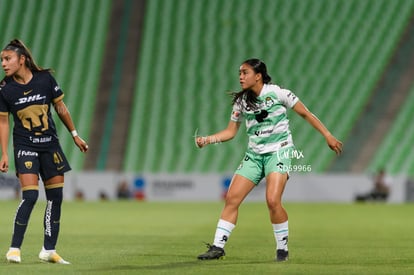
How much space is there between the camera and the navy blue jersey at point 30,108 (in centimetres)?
962

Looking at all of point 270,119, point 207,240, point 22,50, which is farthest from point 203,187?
point 22,50

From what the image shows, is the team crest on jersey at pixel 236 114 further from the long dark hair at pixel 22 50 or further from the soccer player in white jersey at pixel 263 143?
the long dark hair at pixel 22 50

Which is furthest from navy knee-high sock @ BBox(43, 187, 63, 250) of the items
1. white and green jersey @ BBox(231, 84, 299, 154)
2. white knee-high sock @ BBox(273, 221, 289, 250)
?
white knee-high sock @ BBox(273, 221, 289, 250)

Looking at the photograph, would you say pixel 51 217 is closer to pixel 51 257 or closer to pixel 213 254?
pixel 51 257

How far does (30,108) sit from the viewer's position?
965cm

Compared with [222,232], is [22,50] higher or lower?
higher

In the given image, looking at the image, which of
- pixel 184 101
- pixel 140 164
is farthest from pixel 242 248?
pixel 184 101

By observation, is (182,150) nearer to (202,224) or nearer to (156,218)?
(156,218)

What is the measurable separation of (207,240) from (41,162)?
4.90 metres

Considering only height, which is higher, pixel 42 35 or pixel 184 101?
pixel 42 35

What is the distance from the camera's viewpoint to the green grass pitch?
9.44 meters

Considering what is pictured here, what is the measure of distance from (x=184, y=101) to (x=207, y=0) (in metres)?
6.41

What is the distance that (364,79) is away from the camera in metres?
36.7

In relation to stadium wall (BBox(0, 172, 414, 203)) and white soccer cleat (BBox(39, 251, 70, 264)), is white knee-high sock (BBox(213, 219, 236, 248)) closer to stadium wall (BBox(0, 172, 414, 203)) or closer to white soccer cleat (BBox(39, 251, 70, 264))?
white soccer cleat (BBox(39, 251, 70, 264))
